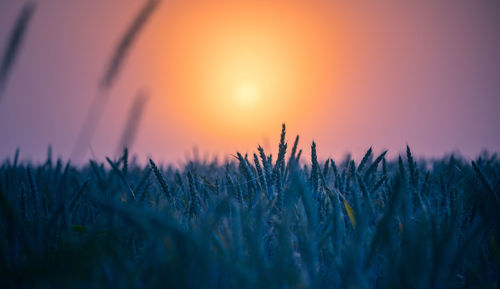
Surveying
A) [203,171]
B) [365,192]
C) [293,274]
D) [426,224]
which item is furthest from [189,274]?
[203,171]

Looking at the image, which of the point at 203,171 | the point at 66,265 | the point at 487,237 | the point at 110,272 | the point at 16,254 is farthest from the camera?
the point at 203,171

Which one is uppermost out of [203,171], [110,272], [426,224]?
[203,171]

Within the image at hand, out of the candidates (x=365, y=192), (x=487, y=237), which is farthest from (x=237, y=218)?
(x=487, y=237)

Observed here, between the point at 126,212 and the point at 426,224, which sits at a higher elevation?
the point at 426,224

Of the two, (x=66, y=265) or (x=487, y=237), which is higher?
(x=487, y=237)

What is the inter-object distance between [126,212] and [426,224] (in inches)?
32.3

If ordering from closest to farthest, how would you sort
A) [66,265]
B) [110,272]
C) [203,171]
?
[66,265] → [110,272] → [203,171]

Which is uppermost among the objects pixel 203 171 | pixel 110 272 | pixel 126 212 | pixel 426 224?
pixel 203 171

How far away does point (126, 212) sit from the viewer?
0.58 metres

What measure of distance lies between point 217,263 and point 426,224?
61cm

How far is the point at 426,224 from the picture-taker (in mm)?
889

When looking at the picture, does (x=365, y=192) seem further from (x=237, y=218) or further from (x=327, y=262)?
(x=237, y=218)

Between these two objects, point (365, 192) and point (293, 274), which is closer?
point (293, 274)

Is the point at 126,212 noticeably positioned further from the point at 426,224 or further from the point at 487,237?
the point at 487,237
